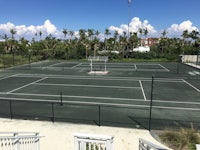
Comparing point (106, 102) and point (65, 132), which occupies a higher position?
point (106, 102)

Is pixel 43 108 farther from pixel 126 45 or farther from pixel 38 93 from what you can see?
pixel 126 45

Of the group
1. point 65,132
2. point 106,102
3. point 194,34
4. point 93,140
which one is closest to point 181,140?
point 65,132

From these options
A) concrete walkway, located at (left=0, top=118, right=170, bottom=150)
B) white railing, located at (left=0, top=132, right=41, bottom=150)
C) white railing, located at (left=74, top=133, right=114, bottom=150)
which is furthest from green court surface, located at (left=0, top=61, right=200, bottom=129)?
white railing, located at (left=74, top=133, right=114, bottom=150)

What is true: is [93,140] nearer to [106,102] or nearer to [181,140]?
[181,140]

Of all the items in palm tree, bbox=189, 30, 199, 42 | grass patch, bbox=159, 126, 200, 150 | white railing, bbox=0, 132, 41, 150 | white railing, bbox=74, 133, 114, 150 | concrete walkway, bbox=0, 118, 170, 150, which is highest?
palm tree, bbox=189, 30, 199, 42

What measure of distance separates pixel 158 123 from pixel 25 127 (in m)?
7.84

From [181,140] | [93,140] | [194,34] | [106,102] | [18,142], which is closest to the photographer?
[93,140]

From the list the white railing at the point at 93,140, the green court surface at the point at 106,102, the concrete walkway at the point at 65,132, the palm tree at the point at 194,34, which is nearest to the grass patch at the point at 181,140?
the concrete walkway at the point at 65,132

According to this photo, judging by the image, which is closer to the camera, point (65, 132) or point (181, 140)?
point (181, 140)

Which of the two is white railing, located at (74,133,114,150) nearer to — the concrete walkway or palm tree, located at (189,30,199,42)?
the concrete walkway

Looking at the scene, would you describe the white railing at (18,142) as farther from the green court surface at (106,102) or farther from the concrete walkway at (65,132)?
the green court surface at (106,102)

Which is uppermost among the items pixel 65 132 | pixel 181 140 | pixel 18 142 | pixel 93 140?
pixel 93 140


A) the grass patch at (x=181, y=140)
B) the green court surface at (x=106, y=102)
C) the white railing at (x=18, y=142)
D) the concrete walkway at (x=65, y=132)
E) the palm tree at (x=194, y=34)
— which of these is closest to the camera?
the white railing at (x=18, y=142)

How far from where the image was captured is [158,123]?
12.5 meters
